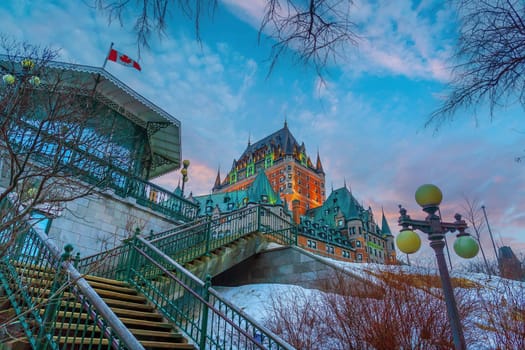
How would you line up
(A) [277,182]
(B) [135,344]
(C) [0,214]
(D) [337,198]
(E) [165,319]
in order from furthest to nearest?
(A) [277,182] → (D) [337,198] → (E) [165,319] → (C) [0,214] → (B) [135,344]

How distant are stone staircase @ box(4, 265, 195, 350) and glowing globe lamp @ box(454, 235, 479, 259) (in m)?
4.47

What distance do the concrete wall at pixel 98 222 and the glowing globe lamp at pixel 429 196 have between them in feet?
26.8

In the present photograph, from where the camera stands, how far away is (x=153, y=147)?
1565 centimetres

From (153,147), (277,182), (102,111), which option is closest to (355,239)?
(277,182)

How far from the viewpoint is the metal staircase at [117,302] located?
370 centimetres

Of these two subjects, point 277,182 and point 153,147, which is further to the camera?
point 277,182

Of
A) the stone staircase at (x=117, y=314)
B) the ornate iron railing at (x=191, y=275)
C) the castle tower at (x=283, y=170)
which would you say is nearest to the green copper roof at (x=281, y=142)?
the castle tower at (x=283, y=170)

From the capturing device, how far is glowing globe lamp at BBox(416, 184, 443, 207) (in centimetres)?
469

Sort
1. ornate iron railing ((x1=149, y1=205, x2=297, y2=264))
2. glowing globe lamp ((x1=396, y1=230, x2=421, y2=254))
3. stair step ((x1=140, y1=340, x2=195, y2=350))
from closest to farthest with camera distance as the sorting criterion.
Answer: glowing globe lamp ((x1=396, y1=230, x2=421, y2=254)) < stair step ((x1=140, y1=340, x2=195, y2=350)) < ornate iron railing ((x1=149, y1=205, x2=297, y2=264))

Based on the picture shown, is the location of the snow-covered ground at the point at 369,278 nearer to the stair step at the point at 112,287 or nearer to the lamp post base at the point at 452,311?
the lamp post base at the point at 452,311

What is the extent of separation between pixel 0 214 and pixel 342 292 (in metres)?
5.85

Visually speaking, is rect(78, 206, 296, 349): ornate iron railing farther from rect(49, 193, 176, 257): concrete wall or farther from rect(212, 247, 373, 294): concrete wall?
rect(212, 247, 373, 294): concrete wall

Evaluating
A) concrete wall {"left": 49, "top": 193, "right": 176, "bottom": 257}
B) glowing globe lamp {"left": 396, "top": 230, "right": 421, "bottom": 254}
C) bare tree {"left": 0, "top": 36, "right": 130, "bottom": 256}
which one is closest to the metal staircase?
bare tree {"left": 0, "top": 36, "right": 130, "bottom": 256}

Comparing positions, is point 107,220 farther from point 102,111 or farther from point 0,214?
point 0,214
